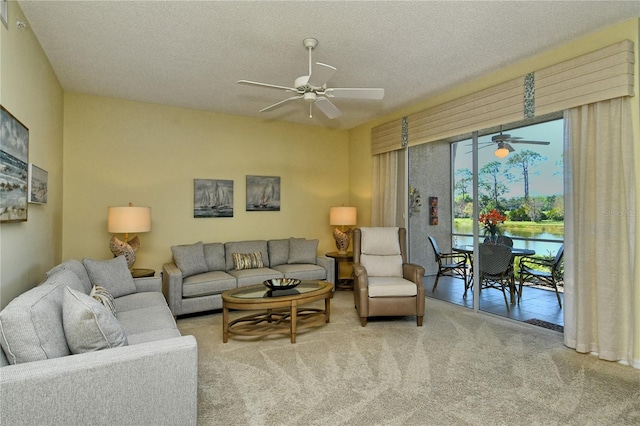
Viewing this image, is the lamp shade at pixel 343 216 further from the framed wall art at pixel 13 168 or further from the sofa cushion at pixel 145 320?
the framed wall art at pixel 13 168

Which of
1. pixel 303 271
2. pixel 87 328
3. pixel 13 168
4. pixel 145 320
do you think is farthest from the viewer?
pixel 303 271

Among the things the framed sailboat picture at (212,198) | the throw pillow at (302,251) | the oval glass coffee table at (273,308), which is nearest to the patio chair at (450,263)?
the throw pillow at (302,251)

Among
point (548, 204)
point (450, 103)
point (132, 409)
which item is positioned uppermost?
point (450, 103)

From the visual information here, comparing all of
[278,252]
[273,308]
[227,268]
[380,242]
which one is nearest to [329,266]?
[278,252]

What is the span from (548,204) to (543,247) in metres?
0.48

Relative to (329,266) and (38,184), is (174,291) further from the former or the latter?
(329,266)

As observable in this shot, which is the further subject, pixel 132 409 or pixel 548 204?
pixel 548 204

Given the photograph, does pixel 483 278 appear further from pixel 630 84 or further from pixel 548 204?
pixel 630 84

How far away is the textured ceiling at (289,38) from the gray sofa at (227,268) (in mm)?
2149

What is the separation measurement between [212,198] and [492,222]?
389 cm

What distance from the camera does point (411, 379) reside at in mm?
2580

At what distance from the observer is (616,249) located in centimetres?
290

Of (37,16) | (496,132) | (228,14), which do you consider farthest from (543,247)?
(37,16)

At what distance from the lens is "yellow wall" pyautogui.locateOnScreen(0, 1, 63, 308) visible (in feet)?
7.75
